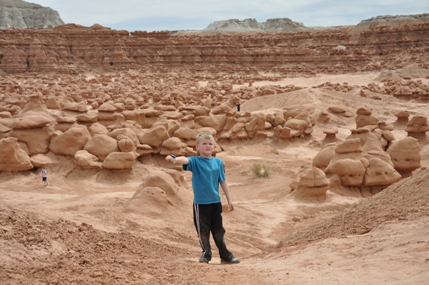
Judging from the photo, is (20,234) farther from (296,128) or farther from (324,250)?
(296,128)

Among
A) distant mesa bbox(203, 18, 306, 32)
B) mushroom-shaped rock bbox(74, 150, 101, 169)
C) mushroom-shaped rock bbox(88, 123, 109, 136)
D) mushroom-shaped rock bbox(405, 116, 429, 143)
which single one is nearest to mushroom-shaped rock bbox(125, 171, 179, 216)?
mushroom-shaped rock bbox(74, 150, 101, 169)

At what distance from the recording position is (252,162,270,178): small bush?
12.9 m

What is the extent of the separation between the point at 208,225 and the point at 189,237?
2.23 meters

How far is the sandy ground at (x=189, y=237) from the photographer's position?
12.9 ft

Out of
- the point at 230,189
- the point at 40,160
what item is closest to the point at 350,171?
the point at 230,189

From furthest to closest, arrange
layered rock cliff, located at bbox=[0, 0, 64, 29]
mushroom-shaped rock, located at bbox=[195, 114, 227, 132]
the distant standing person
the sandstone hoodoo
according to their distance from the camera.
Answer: layered rock cliff, located at bbox=[0, 0, 64, 29], mushroom-shaped rock, located at bbox=[195, 114, 227, 132], the distant standing person, the sandstone hoodoo

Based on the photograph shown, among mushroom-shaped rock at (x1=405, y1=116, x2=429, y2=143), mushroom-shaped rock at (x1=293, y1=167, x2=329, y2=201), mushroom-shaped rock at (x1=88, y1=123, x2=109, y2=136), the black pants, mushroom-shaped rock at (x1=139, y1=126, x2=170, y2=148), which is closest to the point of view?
the black pants

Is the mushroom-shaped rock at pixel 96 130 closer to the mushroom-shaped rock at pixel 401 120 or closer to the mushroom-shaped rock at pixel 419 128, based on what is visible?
the mushroom-shaped rock at pixel 419 128

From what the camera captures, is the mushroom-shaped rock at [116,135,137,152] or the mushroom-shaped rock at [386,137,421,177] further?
the mushroom-shaped rock at [386,137,421,177]

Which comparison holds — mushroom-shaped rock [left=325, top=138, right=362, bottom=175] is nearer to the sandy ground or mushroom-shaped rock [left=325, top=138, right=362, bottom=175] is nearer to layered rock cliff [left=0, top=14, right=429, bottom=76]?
the sandy ground

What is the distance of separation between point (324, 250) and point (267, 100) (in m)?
19.6

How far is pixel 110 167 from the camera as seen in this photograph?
11422 mm

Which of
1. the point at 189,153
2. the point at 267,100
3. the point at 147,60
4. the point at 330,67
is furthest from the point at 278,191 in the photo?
the point at 147,60

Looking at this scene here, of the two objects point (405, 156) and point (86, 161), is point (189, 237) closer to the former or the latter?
point (86, 161)
